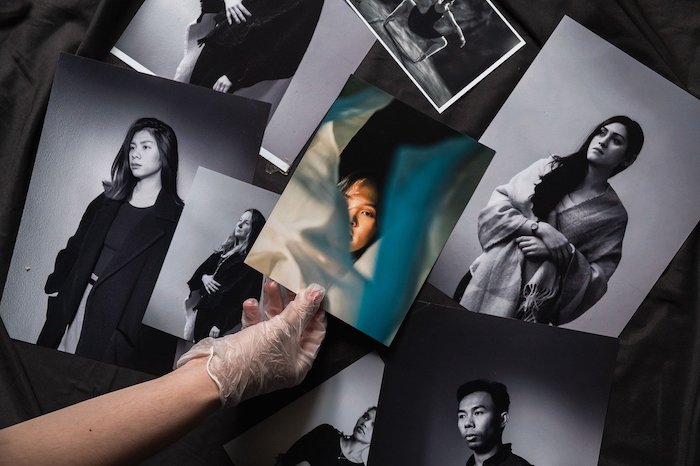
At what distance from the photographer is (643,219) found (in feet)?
2.98

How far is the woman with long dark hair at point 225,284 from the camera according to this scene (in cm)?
91

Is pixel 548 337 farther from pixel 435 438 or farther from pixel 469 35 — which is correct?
pixel 469 35

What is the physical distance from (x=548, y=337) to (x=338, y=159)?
37 centimetres

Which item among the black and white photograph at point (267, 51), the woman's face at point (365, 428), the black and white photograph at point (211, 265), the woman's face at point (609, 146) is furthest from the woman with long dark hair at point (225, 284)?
the woman's face at point (609, 146)

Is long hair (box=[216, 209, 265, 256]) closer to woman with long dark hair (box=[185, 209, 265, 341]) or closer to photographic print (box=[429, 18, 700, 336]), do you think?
woman with long dark hair (box=[185, 209, 265, 341])

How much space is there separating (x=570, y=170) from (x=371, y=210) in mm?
286

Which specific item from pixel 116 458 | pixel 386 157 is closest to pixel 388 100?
pixel 386 157

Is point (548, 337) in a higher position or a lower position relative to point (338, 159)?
lower

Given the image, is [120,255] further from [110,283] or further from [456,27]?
[456,27]

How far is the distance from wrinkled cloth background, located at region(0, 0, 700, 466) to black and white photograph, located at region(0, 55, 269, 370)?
2 cm

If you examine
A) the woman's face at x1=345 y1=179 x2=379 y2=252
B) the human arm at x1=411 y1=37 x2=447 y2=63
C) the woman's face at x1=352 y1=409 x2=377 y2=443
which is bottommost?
the woman's face at x1=352 y1=409 x2=377 y2=443

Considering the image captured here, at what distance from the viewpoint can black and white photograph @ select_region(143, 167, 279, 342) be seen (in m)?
0.91

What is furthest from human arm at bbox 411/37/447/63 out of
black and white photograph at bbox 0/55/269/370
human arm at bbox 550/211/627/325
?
human arm at bbox 550/211/627/325

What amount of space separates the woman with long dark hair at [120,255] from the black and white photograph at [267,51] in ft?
0.35
